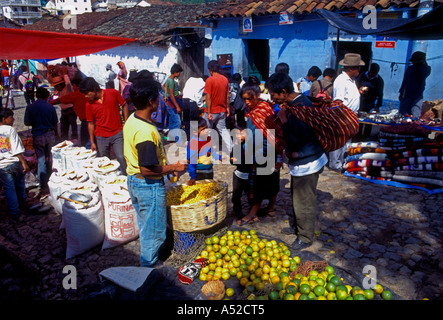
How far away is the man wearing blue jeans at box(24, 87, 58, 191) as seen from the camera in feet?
19.2

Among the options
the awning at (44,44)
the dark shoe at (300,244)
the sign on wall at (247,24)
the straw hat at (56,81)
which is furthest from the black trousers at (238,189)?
the sign on wall at (247,24)

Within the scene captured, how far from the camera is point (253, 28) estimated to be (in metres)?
12.1

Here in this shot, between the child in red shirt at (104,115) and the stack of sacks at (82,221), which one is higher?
the child in red shirt at (104,115)

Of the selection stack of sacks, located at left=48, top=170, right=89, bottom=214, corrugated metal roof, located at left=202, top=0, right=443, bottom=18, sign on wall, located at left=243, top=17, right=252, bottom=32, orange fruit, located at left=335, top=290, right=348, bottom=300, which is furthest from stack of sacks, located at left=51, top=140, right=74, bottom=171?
sign on wall, located at left=243, top=17, right=252, bottom=32

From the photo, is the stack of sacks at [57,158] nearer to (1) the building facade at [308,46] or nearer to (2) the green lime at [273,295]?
(2) the green lime at [273,295]

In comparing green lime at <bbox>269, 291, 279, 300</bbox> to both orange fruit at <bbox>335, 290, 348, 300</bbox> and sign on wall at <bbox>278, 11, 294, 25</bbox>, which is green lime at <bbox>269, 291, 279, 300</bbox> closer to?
orange fruit at <bbox>335, 290, 348, 300</bbox>

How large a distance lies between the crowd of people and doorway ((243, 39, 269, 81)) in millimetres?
5465

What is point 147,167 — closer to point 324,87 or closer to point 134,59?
point 324,87

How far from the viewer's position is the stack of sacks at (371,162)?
6508 millimetres

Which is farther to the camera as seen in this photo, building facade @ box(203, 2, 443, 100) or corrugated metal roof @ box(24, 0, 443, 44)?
corrugated metal roof @ box(24, 0, 443, 44)

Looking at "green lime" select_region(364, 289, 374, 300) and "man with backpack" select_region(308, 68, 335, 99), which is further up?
"man with backpack" select_region(308, 68, 335, 99)

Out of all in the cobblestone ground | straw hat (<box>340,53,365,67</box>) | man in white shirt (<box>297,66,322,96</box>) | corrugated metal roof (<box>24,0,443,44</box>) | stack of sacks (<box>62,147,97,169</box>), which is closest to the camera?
the cobblestone ground

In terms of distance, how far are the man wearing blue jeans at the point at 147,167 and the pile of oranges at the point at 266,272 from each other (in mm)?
637

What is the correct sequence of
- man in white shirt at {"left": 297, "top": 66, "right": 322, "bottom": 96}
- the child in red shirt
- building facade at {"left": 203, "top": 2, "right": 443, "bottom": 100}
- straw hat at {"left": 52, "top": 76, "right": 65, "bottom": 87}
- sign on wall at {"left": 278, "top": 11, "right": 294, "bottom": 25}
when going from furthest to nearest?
1. sign on wall at {"left": 278, "top": 11, "right": 294, "bottom": 25}
2. building facade at {"left": 203, "top": 2, "right": 443, "bottom": 100}
3. man in white shirt at {"left": 297, "top": 66, "right": 322, "bottom": 96}
4. straw hat at {"left": 52, "top": 76, "right": 65, "bottom": 87}
5. the child in red shirt
